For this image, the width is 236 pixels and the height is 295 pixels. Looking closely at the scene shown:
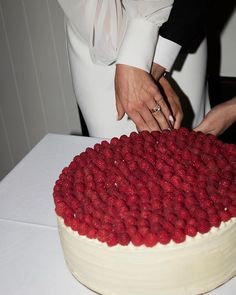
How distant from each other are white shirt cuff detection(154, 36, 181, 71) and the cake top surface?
32cm

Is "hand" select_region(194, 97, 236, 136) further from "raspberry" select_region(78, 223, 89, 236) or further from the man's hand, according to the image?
"raspberry" select_region(78, 223, 89, 236)

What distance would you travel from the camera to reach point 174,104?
→ 1.16 metres

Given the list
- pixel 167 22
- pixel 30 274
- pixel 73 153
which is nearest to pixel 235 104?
pixel 167 22

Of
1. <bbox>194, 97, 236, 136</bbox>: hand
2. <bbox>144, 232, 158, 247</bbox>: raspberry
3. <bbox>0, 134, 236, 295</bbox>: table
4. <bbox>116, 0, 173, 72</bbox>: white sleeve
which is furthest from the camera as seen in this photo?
<bbox>194, 97, 236, 136</bbox>: hand

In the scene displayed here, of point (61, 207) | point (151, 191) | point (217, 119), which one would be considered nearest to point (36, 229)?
point (61, 207)

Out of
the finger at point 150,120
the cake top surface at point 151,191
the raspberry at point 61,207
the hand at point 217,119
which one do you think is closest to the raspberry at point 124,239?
the cake top surface at point 151,191

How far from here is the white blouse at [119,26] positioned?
1050mm

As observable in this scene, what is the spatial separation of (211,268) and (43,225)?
1.24 ft

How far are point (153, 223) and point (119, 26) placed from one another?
69 centimetres

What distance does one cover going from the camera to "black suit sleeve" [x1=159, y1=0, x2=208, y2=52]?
109cm

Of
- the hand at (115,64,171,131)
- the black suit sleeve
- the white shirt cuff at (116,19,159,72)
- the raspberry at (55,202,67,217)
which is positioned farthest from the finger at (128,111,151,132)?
the raspberry at (55,202,67,217)

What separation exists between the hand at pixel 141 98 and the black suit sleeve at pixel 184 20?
0.13 m

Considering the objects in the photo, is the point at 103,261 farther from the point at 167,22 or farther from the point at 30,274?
the point at 167,22

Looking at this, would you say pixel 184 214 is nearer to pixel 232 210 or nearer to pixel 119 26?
pixel 232 210
